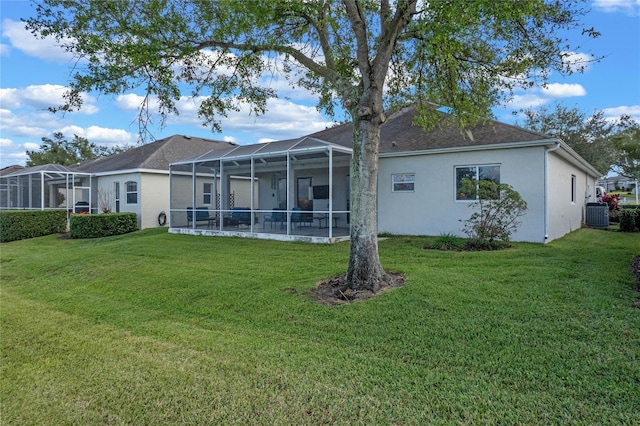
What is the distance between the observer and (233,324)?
5.28 metres

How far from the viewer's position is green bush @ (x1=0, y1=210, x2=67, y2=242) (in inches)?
668

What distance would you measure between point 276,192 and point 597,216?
15.1 metres

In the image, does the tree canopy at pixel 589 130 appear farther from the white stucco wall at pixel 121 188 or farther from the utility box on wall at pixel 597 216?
the white stucco wall at pixel 121 188

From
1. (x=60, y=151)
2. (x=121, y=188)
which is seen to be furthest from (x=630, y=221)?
(x=60, y=151)

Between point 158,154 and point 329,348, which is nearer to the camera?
point 329,348

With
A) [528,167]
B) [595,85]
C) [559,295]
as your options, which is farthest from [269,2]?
[595,85]

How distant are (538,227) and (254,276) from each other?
8393mm

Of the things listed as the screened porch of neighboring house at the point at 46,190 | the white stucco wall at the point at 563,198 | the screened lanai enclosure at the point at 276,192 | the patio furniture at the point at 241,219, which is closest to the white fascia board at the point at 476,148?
the white stucco wall at the point at 563,198

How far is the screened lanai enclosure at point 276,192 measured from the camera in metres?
13.6

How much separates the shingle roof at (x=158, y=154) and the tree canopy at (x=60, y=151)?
893 inches

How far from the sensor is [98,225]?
16828 millimetres

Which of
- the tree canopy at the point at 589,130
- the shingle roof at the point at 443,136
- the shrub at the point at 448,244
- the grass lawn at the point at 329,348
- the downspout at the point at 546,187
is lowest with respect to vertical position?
the grass lawn at the point at 329,348

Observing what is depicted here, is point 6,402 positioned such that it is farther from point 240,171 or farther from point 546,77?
point 240,171

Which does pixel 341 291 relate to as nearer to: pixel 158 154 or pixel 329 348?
pixel 329 348
